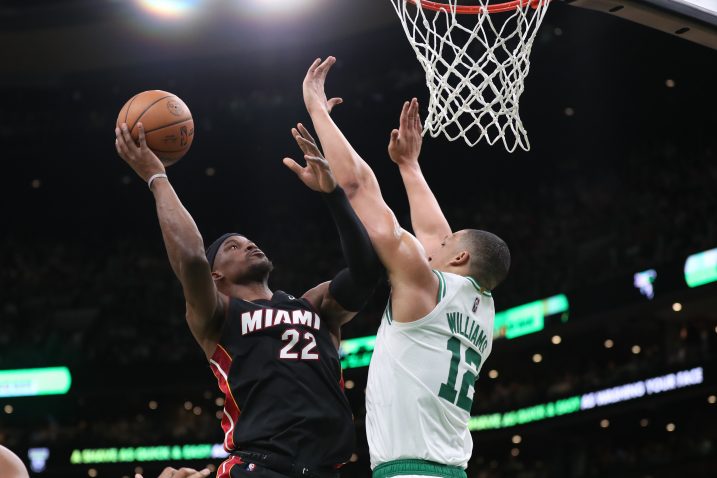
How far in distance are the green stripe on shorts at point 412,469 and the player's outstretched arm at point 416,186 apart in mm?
1172

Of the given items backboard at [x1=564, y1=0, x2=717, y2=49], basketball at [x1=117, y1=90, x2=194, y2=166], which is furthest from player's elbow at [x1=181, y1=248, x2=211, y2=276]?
backboard at [x1=564, y1=0, x2=717, y2=49]

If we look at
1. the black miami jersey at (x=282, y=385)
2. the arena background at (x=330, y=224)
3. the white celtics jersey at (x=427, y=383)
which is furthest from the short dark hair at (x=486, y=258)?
the arena background at (x=330, y=224)

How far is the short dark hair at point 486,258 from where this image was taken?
438cm

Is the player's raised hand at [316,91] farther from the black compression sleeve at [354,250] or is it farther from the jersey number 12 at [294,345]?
the jersey number 12 at [294,345]

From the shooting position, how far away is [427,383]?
4.08m

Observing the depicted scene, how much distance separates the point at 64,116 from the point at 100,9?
14.5 ft

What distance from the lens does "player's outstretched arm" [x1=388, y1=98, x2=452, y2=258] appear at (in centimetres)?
492

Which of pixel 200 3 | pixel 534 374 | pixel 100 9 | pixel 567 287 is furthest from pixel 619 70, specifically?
pixel 100 9

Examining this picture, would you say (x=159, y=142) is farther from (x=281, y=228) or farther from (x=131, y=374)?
(x=281, y=228)

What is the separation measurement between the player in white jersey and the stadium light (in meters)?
16.3

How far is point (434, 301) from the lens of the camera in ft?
13.6

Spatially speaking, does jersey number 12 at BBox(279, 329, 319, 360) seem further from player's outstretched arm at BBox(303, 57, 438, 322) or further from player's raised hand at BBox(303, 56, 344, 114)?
player's raised hand at BBox(303, 56, 344, 114)

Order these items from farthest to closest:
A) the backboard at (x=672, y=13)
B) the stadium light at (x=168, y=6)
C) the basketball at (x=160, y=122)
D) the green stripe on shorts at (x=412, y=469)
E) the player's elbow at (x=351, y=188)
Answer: the stadium light at (x=168, y=6) → the backboard at (x=672, y=13) → the basketball at (x=160, y=122) → the player's elbow at (x=351, y=188) → the green stripe on shorts at (x=412, y=469)

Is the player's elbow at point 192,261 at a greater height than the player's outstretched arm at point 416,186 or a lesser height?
lesser
